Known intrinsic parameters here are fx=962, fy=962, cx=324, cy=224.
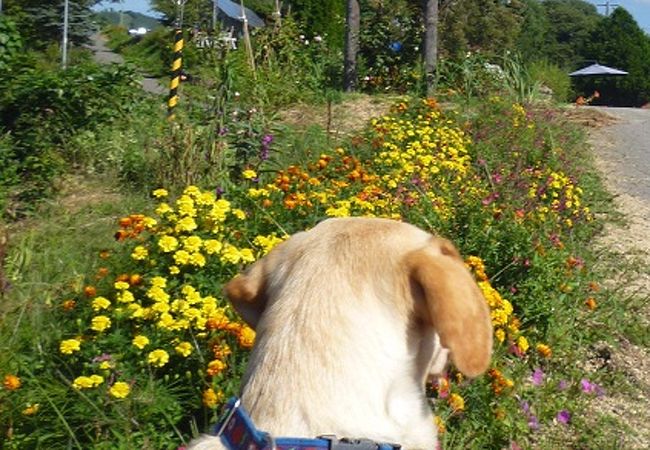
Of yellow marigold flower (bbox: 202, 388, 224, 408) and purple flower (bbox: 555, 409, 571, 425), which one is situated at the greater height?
yellow marigold flower (bbox: 202, 388, 224, 408)

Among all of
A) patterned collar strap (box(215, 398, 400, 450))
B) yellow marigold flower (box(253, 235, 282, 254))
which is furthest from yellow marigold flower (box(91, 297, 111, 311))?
patterned collar strap (box(215, 398, 400, 450))

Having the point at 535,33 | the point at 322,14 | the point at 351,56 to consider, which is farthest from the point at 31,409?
the point at 535,33

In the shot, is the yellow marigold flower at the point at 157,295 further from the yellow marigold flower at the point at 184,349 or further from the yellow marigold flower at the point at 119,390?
the yellow marigold flower at the point at 119,390

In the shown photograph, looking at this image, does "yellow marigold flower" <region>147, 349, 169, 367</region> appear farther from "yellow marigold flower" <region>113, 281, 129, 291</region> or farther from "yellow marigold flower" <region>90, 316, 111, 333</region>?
"yellow marigold flower" <region>113, 281, 129, 291</region>

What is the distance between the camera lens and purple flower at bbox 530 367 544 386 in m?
4.59

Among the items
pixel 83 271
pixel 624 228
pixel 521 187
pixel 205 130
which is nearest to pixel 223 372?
pixel 83 271

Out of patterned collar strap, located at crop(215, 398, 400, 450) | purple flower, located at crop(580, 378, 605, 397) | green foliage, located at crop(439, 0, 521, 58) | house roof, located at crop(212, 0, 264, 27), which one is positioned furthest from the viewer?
green foliage, located at crop(439, 0, 521, 58)

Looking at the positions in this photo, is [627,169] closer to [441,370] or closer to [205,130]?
[205,130]

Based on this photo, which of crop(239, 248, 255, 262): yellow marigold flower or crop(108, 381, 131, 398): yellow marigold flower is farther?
crop(239, 248, 255, 262): yellow marigold flower

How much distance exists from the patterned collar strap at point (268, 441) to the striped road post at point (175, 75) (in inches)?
307

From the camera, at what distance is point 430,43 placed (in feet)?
51.2

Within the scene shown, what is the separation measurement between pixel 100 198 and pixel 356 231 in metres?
6.07

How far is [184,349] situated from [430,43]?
12.5 metres

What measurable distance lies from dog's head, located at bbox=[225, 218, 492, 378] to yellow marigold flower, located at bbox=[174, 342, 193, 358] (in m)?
1.25
